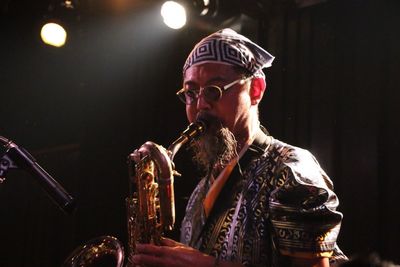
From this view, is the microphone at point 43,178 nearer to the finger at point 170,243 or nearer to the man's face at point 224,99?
the finger at point 170,243

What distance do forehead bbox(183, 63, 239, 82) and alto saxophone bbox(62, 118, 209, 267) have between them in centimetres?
30

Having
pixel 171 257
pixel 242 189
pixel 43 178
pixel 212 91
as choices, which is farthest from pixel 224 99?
pixel 43 178

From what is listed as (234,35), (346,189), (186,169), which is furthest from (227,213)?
(186,169)

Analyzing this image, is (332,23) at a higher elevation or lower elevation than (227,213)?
higher

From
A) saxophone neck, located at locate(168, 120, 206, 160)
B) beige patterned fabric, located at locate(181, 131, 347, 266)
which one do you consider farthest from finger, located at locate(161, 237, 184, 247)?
saxophone neck, located at locate(168, 120, 206, 160)

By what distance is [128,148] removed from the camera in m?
5.02

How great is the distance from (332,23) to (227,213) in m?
2.56

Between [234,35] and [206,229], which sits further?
[234,35]

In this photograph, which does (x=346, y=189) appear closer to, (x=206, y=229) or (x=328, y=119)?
(x=328, y=119)

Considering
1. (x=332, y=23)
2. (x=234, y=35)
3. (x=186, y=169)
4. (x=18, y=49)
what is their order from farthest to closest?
(x=18, y=49), (x=186, y=169), (x=332, y=23), (x=234, y=35)

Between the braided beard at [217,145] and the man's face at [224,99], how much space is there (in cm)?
8

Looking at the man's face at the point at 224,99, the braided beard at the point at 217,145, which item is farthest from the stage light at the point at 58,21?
the braided beard at the point at 217,145

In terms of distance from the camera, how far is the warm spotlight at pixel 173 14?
470 cm

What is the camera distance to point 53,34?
5227mm
